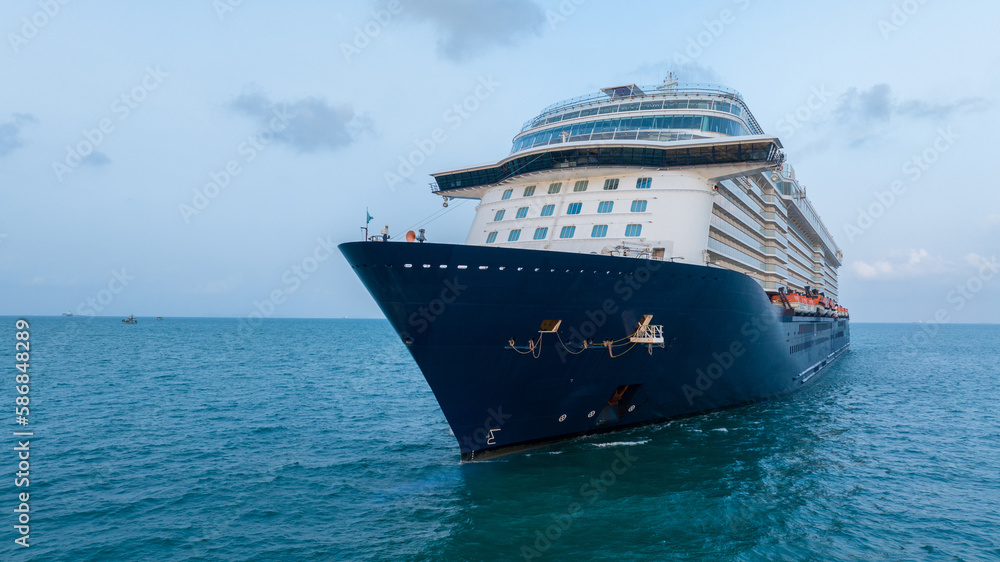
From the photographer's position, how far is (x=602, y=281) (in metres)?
15.2

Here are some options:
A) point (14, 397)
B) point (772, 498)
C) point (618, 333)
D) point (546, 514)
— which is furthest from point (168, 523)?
point (14, 397)

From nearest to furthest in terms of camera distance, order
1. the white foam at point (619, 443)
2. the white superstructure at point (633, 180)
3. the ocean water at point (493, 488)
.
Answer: the ocean water at point (493, 488) → the white foam at point (619, 443) → the white superstructure at point (633, 180)

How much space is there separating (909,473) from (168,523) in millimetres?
21346

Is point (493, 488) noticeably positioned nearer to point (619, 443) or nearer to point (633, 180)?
point (619, 443)

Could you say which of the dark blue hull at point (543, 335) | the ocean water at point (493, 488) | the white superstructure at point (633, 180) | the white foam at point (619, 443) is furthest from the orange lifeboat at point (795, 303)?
the white foam at point (619, 443)

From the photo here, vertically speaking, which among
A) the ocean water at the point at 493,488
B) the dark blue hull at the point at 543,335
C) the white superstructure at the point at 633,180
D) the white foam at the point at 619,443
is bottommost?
the ocean water at the point at 493,488

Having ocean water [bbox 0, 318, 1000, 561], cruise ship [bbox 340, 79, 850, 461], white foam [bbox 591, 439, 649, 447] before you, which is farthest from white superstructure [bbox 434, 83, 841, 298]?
ocean water [bbox 0, 318, 1000, 561]

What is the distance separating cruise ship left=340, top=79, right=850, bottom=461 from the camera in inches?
554

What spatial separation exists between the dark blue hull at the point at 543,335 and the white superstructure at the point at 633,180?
78.8 inches

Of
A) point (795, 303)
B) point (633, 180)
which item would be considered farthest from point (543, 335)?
point (795, 303)

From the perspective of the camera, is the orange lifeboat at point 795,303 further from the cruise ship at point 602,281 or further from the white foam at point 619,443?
→ the white foam at point 619,443

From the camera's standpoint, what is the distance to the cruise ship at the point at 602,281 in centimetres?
1408

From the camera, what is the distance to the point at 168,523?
489 inches

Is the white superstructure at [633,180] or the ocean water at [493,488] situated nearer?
the ocean water at [493,488]
